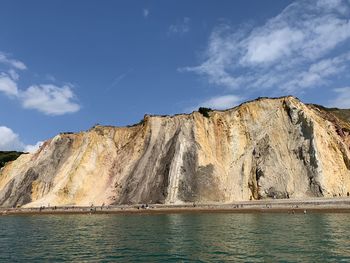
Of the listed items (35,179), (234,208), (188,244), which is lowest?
(188,244)

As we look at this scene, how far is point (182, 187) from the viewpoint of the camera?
72.4 meters

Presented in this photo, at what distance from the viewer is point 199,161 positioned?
252ft

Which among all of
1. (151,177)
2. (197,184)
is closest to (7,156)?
(151,177)

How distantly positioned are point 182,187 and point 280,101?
27.5m

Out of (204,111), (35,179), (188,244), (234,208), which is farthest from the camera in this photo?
(204,111)

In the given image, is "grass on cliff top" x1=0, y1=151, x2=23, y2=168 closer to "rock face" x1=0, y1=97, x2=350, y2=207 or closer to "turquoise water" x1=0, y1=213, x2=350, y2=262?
"rock face" x1=0, y1=97, x2=350, y2=207

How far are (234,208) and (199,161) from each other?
1635 cm

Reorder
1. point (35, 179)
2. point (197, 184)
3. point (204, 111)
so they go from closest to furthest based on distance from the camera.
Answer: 1. point (197, 184)
2. point (35, 179)
3. point (204, 111)

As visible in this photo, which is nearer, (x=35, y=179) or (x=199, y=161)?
(x=199, y=161)

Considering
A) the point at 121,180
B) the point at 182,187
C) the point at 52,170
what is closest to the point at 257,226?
the point at 182,187

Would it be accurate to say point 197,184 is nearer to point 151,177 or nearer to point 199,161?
point 199,161

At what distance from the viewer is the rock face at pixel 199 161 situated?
72.2 metres

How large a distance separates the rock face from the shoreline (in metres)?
4.63

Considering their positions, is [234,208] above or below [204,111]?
below
